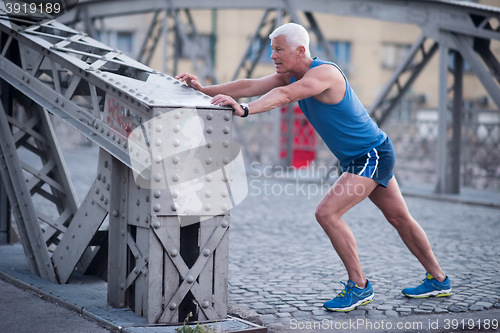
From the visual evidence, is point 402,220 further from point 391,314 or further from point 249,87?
point 249,87

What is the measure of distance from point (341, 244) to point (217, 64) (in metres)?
30.3

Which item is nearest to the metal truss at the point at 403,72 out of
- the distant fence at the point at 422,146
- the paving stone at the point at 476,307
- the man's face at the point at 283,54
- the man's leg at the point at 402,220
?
the distant fence at the point at 422,146

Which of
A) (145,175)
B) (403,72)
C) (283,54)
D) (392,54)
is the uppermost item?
(392,54)

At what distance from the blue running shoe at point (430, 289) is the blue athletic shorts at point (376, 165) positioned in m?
0.84

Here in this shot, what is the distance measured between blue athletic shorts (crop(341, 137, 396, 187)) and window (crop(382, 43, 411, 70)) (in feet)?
108

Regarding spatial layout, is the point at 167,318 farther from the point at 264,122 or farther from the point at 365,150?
the point at 264,122

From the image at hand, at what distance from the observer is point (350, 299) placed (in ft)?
13.6

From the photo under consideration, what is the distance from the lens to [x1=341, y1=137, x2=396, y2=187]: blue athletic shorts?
4074 millimetres

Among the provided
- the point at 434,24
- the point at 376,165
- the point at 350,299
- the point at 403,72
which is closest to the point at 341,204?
the point at 376,165

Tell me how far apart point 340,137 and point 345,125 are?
0.09m

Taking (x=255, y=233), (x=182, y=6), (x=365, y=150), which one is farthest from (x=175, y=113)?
(x=182, y=6)

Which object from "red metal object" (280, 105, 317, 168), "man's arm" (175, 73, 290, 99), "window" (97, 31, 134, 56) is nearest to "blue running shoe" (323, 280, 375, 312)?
"man's arm" (175, 73, 290, 99)

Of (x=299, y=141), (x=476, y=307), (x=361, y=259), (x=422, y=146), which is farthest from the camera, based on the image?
(x=299, y=141)

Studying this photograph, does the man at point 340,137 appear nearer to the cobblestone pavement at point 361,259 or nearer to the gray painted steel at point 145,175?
the cobblestone pavement at point 361,259
